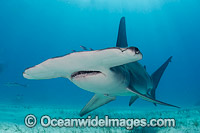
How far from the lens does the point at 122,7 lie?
56.8 metres

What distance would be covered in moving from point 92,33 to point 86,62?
9319 centimetres

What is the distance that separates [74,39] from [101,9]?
39.1 metres

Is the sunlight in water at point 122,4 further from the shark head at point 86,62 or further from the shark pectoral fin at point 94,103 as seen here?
the shark head at point 86,62

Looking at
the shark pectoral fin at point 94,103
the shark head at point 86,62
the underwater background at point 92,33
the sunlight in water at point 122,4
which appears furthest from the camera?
the underwater background at point 92,33

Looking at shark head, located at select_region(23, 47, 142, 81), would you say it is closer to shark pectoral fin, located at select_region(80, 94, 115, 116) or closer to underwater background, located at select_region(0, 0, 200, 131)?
shark pectoral fin, located at select_region(80, 94, 115, 116)

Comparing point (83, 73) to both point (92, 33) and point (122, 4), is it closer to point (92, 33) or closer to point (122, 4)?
point (122, 4)

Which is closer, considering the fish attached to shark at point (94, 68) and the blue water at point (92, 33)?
the fish attached to shark at point (94, 68)

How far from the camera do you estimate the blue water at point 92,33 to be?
56.7 meters

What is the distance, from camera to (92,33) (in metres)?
92.4

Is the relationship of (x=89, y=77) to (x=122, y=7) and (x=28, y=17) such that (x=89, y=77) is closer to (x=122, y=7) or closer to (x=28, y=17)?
(x=122, y=7)

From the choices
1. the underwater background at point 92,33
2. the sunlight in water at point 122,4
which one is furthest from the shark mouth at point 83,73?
the sunlight in water at point 122,4

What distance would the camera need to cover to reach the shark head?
1580mm

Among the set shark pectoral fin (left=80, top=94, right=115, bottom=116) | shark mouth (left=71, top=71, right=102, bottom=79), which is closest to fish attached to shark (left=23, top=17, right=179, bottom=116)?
shark mouth (left=71, top=71, right=102, bottom=79)

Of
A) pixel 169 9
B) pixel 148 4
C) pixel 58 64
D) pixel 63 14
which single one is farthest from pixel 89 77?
pixel 63 14
